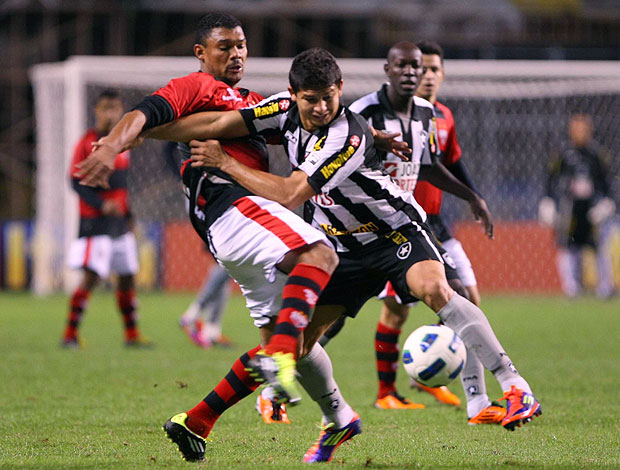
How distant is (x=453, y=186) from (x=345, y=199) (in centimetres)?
127

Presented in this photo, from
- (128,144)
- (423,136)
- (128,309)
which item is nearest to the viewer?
(128,144)

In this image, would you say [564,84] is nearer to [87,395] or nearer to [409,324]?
[409,324]

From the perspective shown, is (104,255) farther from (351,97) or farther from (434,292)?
(351,97)

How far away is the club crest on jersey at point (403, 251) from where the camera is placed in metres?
4.50

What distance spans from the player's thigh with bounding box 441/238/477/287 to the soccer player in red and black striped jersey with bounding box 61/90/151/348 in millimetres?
3729

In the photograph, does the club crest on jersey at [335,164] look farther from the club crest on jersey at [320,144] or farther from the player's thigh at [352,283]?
the player's thigh at [352,283]

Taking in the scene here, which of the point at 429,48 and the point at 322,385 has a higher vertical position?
the point at 429,48

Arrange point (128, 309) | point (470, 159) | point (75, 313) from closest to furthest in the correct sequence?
point (75, 313), point (128, 309), point (470, 159)

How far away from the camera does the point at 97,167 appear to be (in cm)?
364

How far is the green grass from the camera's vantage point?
4.11 m

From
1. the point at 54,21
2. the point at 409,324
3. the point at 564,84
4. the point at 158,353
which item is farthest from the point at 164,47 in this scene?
the point at 158,353

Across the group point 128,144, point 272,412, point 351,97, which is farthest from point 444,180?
point 351,97

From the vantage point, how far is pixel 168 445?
450 centimetres

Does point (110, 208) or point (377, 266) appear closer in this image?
point (377, 266)
